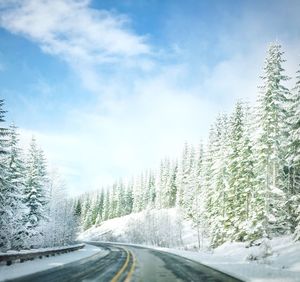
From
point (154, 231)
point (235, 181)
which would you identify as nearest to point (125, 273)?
point (235, 181)

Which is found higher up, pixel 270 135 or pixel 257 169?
pixel 270 135

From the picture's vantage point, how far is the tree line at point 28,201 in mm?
31125

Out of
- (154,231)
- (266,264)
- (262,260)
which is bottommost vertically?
(266,264)

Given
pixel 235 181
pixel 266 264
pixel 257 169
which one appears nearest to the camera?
pixel 266 264

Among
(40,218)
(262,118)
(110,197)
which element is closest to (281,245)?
(262,118)

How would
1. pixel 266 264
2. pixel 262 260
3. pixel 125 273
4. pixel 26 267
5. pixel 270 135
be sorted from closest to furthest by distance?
1. pixel 125 273
2. pixel 26 267
3. pixel 266 264
4. pixel 262 260
5. pixel 270 135

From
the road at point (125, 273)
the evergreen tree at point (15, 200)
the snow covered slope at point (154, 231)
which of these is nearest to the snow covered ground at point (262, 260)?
the road at point (125, 273)

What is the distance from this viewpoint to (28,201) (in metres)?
44.7

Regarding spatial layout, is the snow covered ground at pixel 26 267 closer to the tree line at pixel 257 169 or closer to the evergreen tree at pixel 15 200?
the evergreen tree at pixel 15 200

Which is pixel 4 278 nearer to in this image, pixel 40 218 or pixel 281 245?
pixel 281 245

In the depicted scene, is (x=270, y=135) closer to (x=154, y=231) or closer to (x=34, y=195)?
(x=34, y=195)

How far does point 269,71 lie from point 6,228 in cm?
2678

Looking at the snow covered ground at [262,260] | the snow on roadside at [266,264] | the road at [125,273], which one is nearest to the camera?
the road at [125,273]

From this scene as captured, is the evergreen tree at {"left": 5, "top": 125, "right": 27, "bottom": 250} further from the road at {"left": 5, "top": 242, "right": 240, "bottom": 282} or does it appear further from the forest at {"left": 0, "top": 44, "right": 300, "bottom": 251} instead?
the road at {"left": 5, "top": 242, "right": 240, "bottom": 282}
